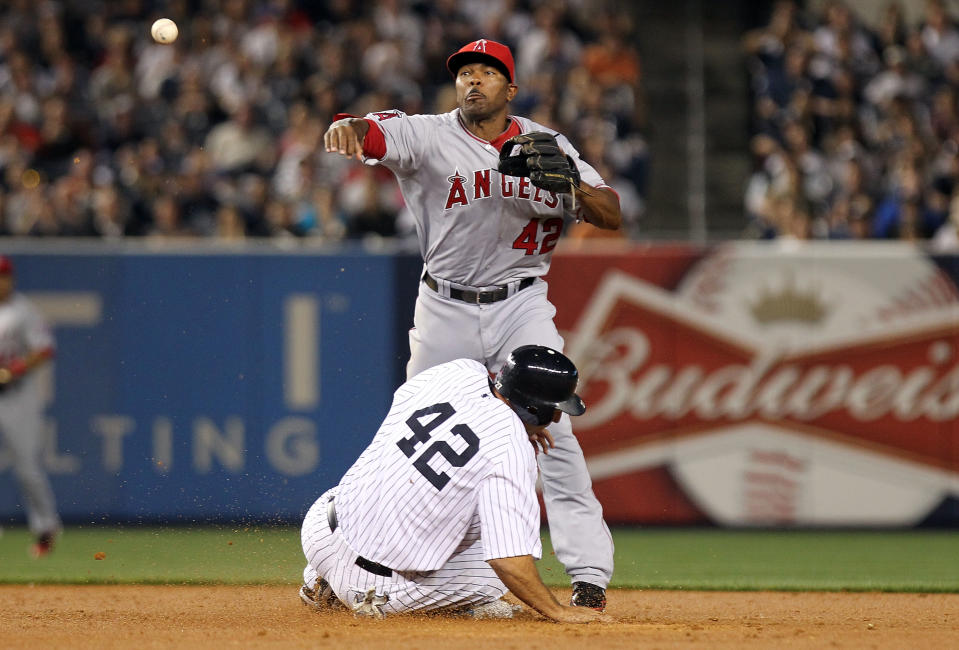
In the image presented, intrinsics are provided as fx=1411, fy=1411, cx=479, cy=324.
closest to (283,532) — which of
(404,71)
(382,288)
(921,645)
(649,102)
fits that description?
(382,288)

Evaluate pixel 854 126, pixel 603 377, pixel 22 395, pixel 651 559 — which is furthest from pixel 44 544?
pixel 854 126

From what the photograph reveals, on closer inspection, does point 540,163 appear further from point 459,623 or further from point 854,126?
point 854,126

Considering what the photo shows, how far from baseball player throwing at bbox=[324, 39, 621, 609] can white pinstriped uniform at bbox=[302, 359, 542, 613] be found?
51 cm

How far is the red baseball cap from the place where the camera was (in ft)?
18.8

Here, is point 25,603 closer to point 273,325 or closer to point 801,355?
point 273,325

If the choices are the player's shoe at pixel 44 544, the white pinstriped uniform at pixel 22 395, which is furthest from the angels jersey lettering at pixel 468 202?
the white pinstriped uniform at pixel 22 395

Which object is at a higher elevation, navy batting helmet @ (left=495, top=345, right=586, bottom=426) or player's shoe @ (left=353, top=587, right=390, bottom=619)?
navy batting helmet @ (left=495, top=345, right=586, bottom=426)

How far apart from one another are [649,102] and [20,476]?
737cm

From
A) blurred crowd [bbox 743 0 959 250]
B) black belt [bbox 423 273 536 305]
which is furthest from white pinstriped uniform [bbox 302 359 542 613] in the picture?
blurred crowd [bbox 743 0 959 250]

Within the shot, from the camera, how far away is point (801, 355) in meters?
10.4

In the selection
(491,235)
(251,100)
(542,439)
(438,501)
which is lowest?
(438,501)

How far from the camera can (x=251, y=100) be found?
1262 cm

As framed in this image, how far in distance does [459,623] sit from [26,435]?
17.3ft

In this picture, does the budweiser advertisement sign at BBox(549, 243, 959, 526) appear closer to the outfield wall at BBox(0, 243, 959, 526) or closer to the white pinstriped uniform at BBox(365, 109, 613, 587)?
the outfield wall at BBox(0, 243, 959, 526)
